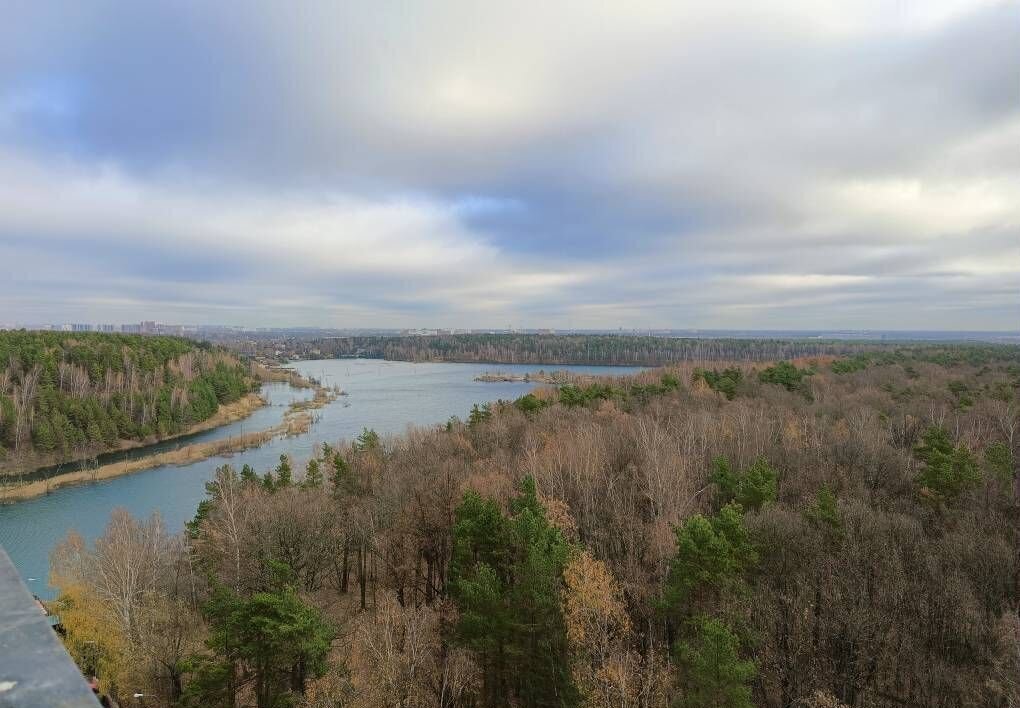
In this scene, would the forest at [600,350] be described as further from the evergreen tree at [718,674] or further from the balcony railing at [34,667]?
the balcony railing at [34,667]

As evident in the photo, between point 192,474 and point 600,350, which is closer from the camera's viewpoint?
point 192,474

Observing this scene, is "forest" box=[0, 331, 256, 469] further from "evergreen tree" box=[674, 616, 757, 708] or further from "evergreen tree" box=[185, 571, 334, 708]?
"evergreen tree" box=[674, 616, 757, 708]

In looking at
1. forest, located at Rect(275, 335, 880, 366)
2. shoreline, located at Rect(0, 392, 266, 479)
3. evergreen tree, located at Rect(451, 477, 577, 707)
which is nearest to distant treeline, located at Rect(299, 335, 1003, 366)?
forest, located at Rect(275, 335, 880, 366)

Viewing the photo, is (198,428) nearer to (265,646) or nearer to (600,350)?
(265,646)

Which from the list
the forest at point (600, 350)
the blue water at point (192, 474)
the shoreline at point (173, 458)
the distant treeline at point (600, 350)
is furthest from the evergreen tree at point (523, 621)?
the forest at point (600, 350)

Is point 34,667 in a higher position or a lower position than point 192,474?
higher

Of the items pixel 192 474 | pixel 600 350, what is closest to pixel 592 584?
pixel 192 474
